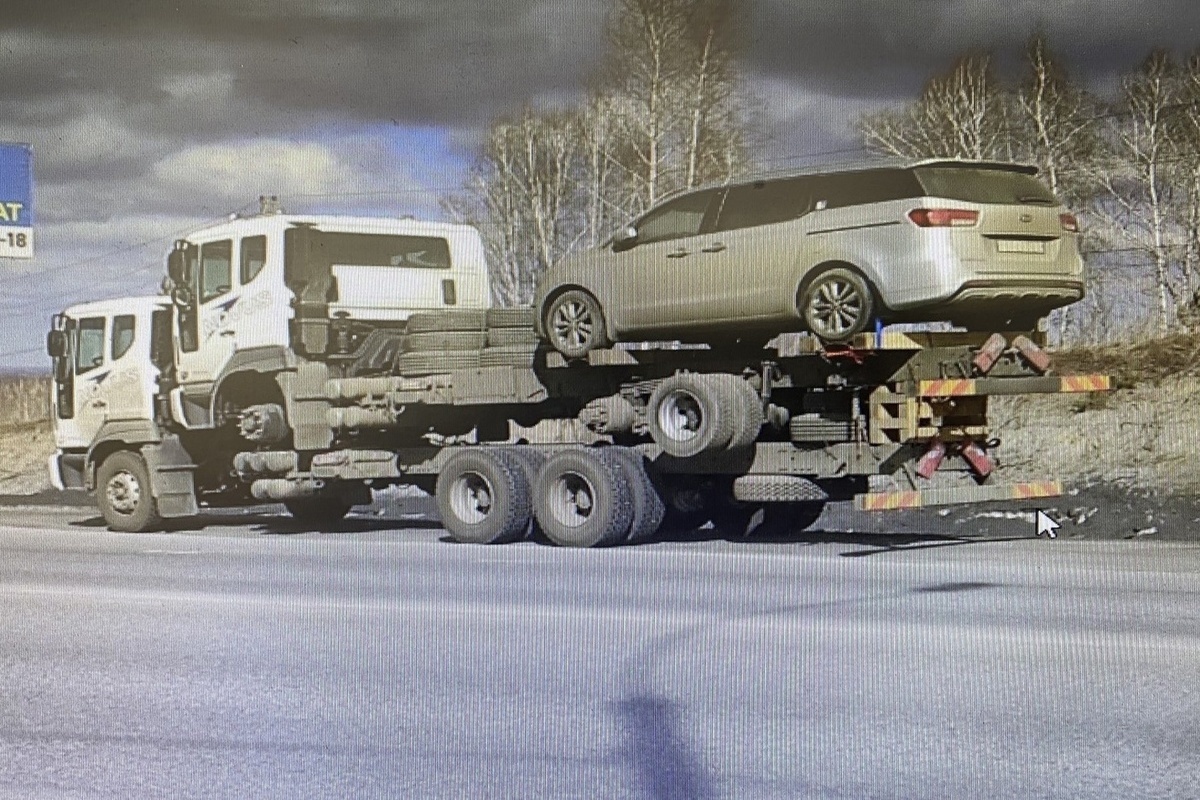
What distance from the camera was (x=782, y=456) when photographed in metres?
11.7

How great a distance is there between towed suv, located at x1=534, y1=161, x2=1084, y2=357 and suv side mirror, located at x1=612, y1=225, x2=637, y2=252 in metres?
0.01

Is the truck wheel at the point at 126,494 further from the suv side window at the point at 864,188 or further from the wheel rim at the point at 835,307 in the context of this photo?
the suv side window at the point at 864,188

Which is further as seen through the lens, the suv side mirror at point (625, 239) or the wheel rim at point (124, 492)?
the wheel rim at point (124, 492)

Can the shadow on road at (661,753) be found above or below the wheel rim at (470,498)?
below

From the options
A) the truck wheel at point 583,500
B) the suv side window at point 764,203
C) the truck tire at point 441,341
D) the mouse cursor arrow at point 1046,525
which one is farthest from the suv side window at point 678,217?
the mouse cursor arrow at point 1046,525

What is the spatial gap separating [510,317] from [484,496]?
1343 mm

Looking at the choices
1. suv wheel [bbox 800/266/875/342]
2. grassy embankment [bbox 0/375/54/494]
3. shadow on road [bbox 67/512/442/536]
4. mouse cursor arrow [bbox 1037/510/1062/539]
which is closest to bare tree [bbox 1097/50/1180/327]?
suv wheel [bbox 800/266/875/342]

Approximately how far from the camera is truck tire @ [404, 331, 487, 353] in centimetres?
1320

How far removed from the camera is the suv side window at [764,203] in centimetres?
1094

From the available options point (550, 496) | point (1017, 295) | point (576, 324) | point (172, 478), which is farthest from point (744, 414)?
point (172, 478)

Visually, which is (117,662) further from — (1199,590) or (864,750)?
(1199,590)

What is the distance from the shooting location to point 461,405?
13.3 metres

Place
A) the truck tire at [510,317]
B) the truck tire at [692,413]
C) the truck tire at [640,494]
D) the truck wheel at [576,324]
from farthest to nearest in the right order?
the truck tire at [510,317], the truck tire at [640,494], the truck wheel at [576,324], the truck tire at [692,413]

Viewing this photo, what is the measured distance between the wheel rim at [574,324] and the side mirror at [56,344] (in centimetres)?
484
